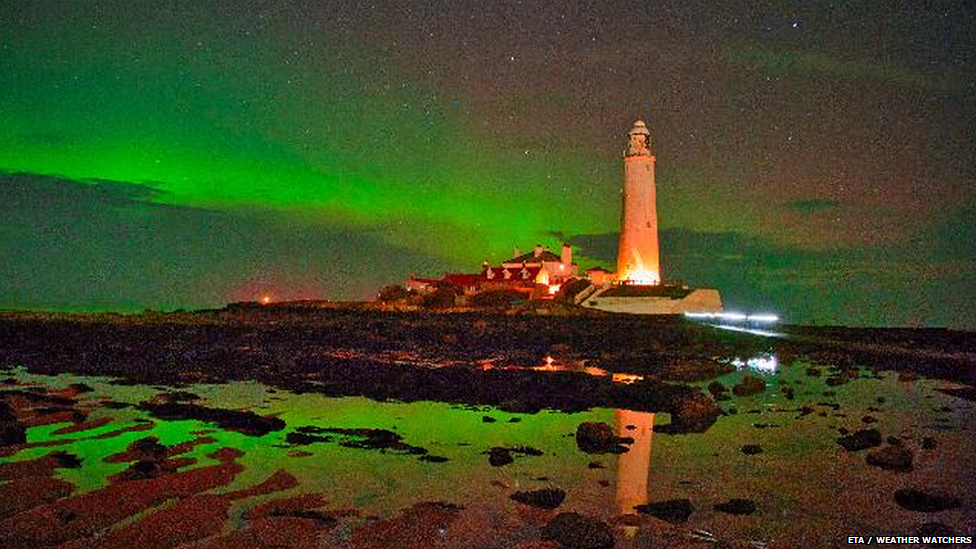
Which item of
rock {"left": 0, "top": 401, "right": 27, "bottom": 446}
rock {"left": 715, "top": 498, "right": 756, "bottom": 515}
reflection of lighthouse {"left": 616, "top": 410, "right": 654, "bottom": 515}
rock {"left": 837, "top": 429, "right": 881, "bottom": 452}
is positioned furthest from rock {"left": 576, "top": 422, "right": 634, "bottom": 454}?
rock {"left": 0, "top": 401, "right": 27, "bottom": 446}

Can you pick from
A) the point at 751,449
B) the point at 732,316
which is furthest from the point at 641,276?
the point at 751,449

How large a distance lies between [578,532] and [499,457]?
5170mm

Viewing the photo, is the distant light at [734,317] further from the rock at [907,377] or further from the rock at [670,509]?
the rock at [670,509]

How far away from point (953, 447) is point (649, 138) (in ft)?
221

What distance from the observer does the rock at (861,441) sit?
16.9 metres

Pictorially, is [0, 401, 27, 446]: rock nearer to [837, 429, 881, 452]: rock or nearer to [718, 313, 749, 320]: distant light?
[837, 429, 881, 452]: rock

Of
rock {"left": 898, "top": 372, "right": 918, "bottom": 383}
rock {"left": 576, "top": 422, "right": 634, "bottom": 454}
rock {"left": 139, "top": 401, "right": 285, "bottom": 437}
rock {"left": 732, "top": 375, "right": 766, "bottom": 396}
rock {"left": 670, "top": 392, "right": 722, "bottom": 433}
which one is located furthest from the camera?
rock {"left": 898, "top": 372, "right": 918, "bottom": 383}

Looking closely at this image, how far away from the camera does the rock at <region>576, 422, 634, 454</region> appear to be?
1634 centimetres

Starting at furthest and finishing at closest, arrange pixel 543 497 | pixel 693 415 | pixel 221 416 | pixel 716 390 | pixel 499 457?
1. pixel 716 390
2. pixel 693 415
3. pixel 221 416
4. pixel 499 457
5. pixel 543 497

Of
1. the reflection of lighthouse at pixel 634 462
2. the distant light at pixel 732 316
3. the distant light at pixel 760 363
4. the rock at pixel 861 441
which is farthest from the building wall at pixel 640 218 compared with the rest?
the rock at pixel 861 441

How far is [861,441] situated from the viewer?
17.0m

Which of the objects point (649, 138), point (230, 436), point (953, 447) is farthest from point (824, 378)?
point (649, 138)

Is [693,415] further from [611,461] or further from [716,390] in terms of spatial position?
[716,390]

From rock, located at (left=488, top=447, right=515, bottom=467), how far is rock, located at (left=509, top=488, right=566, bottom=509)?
2.50 meters
